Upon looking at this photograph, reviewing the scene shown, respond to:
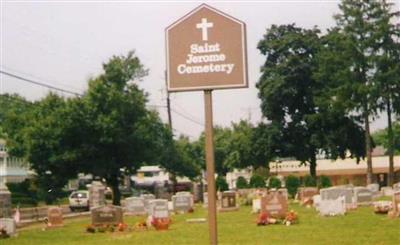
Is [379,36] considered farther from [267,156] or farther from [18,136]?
[18,136]

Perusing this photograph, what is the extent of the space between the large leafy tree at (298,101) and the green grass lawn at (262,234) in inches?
1396

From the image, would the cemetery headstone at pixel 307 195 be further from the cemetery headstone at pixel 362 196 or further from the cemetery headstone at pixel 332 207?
the cemetery headstone at pixel 332 207

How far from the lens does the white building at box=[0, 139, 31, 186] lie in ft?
261

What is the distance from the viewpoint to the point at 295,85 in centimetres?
6475

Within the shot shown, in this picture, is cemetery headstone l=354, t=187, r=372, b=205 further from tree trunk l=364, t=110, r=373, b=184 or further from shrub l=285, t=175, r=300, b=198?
tree trunk l=364, t=110, r=373, b=184

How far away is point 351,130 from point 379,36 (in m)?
9.02

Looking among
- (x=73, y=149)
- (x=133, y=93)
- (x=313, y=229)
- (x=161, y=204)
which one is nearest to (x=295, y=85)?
(x=133, y=93)

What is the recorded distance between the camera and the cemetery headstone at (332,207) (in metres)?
29.8

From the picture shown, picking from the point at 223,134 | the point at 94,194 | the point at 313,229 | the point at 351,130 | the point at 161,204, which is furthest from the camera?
the point at 223,134

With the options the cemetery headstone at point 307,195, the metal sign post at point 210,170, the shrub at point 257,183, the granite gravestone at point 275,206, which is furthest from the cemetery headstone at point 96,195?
the metal sign post at point 210,170

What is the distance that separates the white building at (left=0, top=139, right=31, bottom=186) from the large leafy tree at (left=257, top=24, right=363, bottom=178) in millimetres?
26874

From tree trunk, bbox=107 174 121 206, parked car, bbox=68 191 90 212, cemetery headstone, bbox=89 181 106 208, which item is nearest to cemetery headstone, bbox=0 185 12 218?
cemetery headstone, bbox=89 181 106 208

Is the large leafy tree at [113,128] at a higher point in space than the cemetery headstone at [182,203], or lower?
higher

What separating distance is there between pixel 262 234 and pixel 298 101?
147ft
